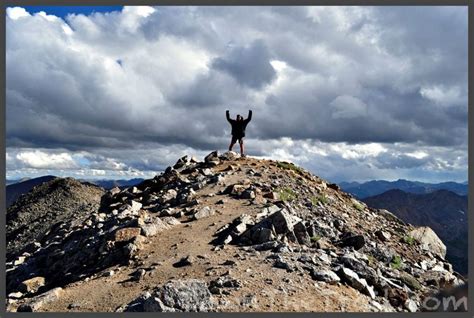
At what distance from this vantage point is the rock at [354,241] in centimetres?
2083

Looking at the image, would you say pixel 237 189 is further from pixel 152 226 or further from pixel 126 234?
pixel 126 234

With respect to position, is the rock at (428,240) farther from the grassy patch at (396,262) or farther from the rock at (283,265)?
the rock at (283,265)

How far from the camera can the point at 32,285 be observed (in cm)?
1964

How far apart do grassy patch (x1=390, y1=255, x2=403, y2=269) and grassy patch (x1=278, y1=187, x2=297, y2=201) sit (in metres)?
6.60

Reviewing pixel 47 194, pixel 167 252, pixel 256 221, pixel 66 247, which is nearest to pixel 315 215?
pixel 256 221

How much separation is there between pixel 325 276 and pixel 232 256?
140 inches

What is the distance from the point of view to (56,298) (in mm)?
15609

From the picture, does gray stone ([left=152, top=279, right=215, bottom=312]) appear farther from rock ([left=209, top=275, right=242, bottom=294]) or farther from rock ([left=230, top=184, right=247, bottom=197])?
rock ([left=230, top=184, right=247, bottom=197])

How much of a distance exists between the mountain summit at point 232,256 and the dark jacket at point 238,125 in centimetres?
319

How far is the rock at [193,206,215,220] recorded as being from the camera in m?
21.9

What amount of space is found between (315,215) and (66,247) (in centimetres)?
1343

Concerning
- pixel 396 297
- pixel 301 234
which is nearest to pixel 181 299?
pixel 301 234

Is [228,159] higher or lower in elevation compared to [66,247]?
higher

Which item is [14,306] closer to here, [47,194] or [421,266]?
[421,266]
